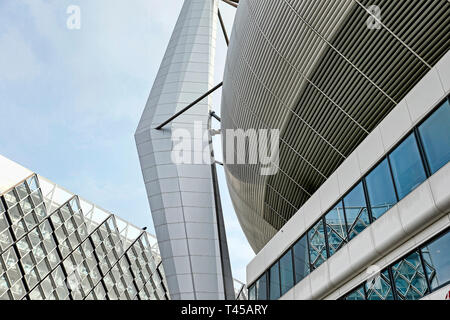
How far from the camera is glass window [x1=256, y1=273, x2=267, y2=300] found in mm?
17798

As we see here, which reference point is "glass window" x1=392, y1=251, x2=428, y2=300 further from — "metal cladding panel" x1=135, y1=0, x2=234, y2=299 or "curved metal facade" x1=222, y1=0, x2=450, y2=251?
"metal cladding panel" x1=135, y1=0, x2=234, y2=299

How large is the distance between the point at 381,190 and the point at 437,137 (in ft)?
7.78

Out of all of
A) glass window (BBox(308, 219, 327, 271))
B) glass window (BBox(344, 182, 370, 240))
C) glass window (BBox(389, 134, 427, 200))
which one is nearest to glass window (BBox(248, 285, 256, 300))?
glass window (BBox(308, 219, 327, 271))

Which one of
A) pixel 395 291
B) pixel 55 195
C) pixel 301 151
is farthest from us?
pixel 55 195

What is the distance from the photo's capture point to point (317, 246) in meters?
14.8

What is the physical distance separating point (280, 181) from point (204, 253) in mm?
7953

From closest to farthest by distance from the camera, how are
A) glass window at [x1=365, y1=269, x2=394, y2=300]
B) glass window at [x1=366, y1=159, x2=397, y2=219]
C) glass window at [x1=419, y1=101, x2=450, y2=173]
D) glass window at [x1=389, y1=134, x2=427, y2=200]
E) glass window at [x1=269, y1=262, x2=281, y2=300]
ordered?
1. glass window at [x1=419, y1=101, x2=450, y2=173]
2. glass window at [x1=389, y1=134, x2=427, y2=200]
3. glass window at [x1=365, y1=269, x2=394, y2=300]
4. glass window at [x1=366, y1=159, x2=397, y2=219]
5. glass window at [x1=269, y1=262, x2=281, y2=300]

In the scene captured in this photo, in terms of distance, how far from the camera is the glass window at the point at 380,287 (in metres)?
11.3

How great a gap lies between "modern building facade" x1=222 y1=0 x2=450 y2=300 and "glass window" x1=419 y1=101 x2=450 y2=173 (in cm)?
3

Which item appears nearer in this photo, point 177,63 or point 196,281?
point 196,281

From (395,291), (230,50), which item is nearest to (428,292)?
(395,291)

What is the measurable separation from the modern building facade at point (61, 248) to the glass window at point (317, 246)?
25.9 meters
